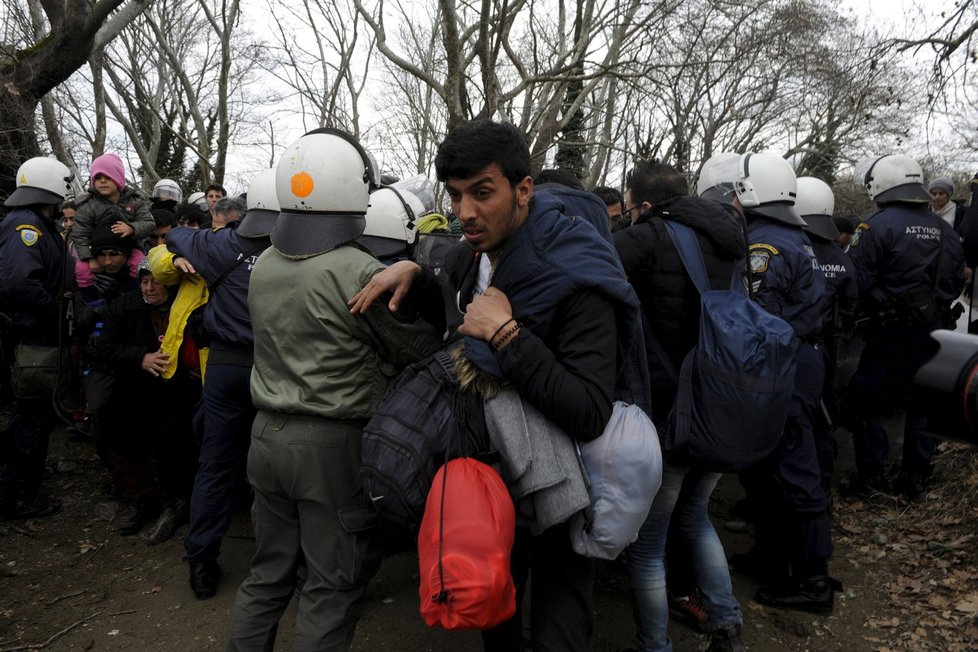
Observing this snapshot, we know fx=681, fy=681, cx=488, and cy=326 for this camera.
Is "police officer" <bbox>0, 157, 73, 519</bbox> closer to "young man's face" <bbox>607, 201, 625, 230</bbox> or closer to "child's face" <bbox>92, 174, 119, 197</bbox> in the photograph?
"child's face" <bbox>92, 174, 119, 197</bbox>

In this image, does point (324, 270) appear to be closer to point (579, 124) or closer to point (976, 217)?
point (976, 217)

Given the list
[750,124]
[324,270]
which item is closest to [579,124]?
[750,124]

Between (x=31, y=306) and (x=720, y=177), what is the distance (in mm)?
4735

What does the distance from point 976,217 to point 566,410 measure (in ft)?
11.5

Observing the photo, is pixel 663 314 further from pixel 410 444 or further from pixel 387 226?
pixel 387 226

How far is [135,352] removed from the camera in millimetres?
4562

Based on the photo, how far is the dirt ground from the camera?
3518mm

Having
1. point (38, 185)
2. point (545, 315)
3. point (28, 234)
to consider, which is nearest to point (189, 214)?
point (38, 185)

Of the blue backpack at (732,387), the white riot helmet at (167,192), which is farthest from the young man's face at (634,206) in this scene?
the white riot helmet at (167,192)

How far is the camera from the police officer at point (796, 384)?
362cm

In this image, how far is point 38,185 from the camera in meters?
5.10

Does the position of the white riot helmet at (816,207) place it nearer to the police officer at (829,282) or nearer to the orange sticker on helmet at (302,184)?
the police officer at (829,282)

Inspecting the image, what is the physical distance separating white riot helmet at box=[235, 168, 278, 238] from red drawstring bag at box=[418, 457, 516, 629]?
2.24 meters

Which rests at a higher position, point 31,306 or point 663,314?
point 663,314
